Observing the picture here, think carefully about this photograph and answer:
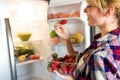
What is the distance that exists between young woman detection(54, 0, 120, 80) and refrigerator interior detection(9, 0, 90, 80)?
0.54m

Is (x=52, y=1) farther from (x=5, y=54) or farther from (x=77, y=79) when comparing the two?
(x=77, y=79)

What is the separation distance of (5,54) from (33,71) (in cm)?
53

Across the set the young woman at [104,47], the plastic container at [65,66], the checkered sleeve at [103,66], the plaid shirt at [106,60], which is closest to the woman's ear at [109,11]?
the young woman at [104,47]

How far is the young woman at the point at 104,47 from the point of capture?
3.16ft

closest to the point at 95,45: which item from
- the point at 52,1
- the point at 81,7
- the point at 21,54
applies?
the point at 81,7

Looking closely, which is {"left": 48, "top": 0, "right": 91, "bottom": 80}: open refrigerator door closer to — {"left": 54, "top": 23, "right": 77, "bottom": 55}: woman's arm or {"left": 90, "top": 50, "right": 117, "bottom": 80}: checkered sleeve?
{"left": 54, "top": 23, "right": 77, "bottom": 55}: woman's arm

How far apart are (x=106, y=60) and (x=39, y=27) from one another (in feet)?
4.23

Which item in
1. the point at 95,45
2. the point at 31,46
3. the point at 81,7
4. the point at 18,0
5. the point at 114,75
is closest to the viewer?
the point at 114,75

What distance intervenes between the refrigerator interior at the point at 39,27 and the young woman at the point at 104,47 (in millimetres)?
541

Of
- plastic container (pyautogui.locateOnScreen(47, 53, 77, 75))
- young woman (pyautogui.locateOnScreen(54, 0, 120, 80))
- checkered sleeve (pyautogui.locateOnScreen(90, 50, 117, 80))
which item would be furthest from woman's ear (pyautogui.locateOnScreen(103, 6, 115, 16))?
plastic container (pyautogui.locateOnScreen(47, 53, 77, 75))

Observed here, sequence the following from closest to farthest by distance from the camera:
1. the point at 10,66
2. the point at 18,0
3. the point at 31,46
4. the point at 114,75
Answer: the point at 114,75 < the point at 10,66 < the point at 18,0 < the point at 31,46

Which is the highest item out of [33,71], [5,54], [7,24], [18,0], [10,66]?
[18,0]

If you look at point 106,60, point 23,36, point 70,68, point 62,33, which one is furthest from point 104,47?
point 23,36

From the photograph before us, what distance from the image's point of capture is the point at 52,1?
1.88 m
